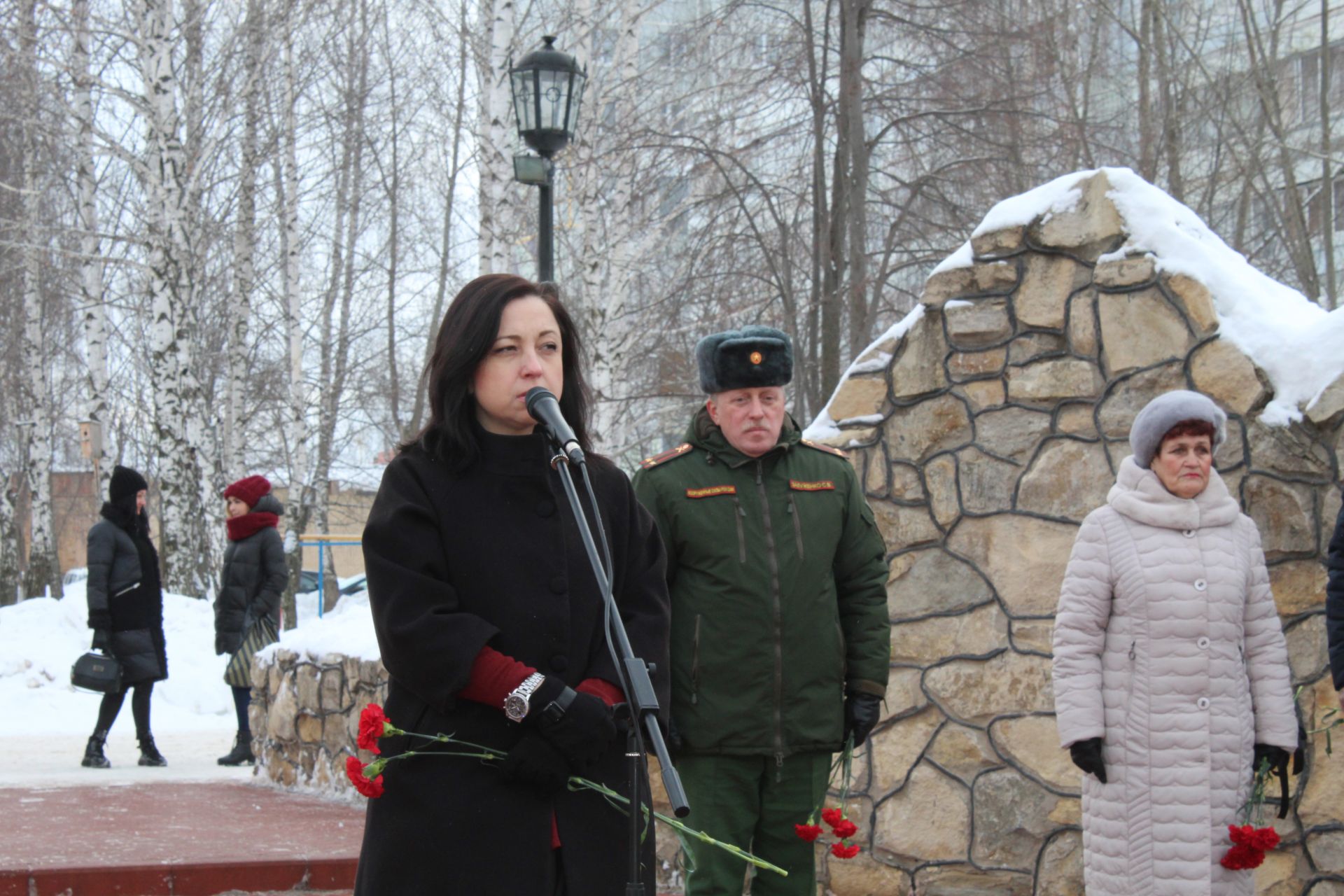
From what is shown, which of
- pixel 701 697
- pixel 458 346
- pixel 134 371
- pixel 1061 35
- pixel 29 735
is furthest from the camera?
pixel 134 371

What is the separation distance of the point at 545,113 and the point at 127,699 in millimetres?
8119

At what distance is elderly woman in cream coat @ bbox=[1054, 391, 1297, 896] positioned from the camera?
12.4 ft

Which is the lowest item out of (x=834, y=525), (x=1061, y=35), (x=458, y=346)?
(x=834, y=525)

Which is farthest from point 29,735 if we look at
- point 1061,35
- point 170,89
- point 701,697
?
point 1061,35

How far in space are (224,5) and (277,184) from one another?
2.78 m

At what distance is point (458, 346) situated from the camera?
2.72 metres

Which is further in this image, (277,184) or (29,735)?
(277,184)

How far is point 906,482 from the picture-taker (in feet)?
18.2

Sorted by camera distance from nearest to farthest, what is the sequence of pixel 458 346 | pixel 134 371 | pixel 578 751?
pixel 578 751 < pixel 458 346 < pixel 134 371

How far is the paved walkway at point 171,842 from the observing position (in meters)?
5.61

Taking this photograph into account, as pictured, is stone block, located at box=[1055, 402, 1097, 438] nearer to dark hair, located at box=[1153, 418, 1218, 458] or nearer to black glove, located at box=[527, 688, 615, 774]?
dark hair, located at box=[1153, 418, 1218, 458]

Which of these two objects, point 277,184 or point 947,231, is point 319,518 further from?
point 947,231

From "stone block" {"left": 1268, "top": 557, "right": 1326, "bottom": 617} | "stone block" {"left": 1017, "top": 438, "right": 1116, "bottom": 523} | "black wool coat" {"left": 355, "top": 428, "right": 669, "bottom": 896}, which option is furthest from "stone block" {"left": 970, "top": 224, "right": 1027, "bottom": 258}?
"black wool coat" {"left": 355, "top": 428, "right": 669, "bottom": 896}

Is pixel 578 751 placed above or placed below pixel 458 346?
below
